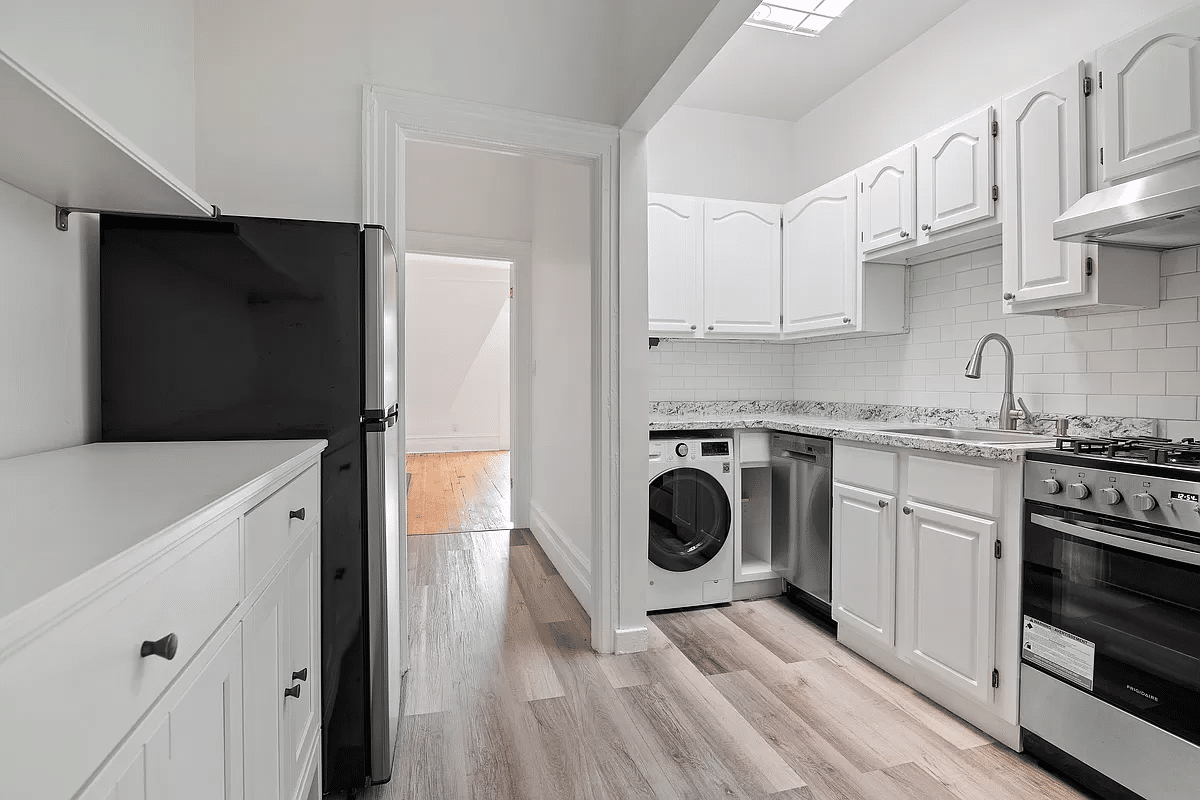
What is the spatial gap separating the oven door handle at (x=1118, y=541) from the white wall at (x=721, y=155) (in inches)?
104

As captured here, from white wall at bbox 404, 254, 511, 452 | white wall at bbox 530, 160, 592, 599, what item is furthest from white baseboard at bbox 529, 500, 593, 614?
white wall at bbox 404, 254, 511, 452

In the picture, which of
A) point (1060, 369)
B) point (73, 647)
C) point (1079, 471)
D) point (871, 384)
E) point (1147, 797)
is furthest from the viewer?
point (871, 384)

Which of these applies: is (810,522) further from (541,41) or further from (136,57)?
(136,57)

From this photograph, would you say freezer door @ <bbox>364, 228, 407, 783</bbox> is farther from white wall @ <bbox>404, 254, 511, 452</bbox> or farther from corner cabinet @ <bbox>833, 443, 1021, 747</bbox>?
white wall @ <bbox>404, 254, 511, 452</bbox>

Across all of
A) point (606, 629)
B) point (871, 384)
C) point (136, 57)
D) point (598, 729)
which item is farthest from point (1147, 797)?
point (136, 57)

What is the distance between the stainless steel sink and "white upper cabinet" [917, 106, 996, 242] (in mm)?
824

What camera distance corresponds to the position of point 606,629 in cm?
256

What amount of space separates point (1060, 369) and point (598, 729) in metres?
2.14

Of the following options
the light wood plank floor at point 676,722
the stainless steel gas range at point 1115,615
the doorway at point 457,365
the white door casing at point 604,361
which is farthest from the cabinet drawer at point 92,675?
the doorway at point 457,365

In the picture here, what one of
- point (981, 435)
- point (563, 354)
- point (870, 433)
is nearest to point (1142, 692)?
point (870, 433)

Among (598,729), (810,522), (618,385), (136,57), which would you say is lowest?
(598,729)

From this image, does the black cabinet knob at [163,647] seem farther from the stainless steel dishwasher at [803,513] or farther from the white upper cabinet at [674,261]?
the white upper cabinet at [674,261]

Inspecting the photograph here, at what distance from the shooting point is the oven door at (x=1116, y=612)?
1.45 meters

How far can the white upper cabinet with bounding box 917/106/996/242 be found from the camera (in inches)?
90.7
